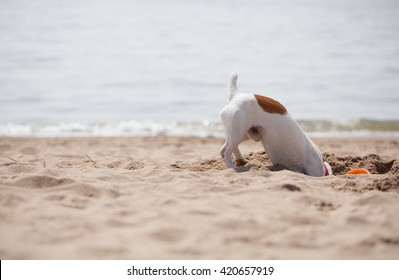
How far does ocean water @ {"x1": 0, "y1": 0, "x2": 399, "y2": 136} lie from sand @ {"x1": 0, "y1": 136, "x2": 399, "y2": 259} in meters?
5.70

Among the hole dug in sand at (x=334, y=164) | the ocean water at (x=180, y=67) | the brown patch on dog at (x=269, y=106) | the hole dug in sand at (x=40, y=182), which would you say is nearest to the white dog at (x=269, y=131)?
the brown patch on dog at (x=269, y=106)

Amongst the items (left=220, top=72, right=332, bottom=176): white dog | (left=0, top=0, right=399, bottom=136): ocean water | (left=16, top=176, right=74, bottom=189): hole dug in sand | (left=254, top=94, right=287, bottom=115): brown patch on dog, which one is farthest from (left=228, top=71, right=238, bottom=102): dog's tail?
(left=0, top=0, right=399, bottom=136): ocean water

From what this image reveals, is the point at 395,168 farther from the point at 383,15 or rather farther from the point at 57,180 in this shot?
the point at 383,15

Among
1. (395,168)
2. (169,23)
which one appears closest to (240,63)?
Answer: (169,23)

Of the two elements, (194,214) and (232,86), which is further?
(232,86)

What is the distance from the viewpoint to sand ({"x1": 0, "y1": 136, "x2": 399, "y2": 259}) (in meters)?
3.01

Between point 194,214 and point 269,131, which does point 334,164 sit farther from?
point 194,214

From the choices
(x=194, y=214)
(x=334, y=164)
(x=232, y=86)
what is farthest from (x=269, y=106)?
(x=194, y=214)

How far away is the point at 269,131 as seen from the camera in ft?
16.6

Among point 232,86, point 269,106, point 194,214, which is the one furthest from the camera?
point 232,86

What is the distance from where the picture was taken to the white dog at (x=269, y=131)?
196 inches

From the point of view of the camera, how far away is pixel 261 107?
5.00m

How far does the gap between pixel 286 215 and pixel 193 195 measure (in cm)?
78

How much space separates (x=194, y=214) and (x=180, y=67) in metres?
13.9
